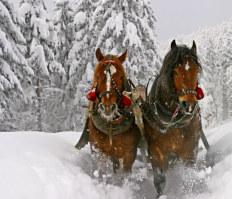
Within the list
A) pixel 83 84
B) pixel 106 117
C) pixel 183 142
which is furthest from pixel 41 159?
pixel 83 84

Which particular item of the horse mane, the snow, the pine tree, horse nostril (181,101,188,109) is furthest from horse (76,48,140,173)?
the pine tree

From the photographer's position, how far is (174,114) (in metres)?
5.41

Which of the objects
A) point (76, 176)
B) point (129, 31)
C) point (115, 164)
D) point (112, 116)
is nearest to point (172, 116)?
point (112, 116)

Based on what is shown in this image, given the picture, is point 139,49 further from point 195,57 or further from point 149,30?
point 195,57

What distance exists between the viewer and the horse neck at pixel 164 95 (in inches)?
214

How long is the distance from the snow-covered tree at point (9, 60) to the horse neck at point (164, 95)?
33.0 feet

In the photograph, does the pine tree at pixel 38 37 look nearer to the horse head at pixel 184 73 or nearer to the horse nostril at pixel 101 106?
the horse nostril at pixel 101 106

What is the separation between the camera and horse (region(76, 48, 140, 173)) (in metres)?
5.30

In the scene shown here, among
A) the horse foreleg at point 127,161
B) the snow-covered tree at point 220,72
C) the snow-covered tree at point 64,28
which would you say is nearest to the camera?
the horse foreleg at point 127,161

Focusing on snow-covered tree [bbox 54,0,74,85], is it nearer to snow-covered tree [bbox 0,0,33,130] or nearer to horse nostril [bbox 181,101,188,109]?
snow-covered tree [bbox 0,0,33,130]

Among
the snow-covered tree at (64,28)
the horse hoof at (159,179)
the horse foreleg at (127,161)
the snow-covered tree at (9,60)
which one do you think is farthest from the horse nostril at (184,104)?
the snow-covered tree at (64,28)

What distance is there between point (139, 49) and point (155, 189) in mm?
12572

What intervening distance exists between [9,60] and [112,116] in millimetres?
11054

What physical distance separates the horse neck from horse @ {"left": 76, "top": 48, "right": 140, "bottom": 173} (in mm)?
391
